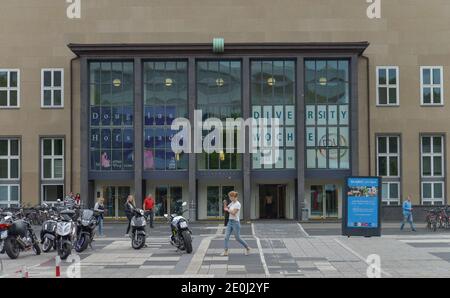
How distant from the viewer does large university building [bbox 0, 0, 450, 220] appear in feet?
136

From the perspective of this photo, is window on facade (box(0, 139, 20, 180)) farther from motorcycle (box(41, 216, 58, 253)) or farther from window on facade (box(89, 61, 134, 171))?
motorcycle (box(41, 216, 58, 253))

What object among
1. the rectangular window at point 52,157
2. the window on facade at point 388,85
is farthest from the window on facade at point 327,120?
the rectangular window at point 52,157

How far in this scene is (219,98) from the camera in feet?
137

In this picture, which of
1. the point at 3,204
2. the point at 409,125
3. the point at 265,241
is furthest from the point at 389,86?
the point at 3,204

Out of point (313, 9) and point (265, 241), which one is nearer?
point (265, 241)

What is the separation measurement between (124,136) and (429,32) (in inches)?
752

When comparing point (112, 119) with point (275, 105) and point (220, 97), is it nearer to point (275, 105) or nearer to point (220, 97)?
point (220, 97)

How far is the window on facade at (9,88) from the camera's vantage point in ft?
139

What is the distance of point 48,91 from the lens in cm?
4284

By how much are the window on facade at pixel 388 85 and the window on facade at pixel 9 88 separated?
21.6m

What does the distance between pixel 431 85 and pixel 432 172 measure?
17.0 feet

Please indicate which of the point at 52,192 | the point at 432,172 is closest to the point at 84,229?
the point at 52,192

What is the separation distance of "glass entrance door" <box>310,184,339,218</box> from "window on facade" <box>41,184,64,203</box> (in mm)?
15106
